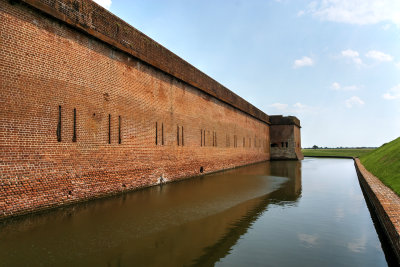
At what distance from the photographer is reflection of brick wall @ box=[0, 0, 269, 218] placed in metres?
5.41

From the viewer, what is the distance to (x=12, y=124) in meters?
5.37

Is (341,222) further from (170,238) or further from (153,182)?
(153,182)

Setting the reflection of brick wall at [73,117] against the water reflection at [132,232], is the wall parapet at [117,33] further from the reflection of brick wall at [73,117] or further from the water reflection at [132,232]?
the water reflection at [132,232]

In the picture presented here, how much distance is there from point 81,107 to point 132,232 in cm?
399

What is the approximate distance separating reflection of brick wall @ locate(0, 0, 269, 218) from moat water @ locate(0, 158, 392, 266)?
0.71 m

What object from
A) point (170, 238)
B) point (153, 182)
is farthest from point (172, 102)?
point (170, 238)

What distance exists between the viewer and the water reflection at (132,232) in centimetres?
340

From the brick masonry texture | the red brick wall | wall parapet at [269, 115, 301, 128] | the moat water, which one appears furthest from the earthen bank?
wall parapet at [269, 115, 301, 128]

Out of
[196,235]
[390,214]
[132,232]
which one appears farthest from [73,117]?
[390,214]

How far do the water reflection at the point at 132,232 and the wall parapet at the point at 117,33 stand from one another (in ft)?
14.9

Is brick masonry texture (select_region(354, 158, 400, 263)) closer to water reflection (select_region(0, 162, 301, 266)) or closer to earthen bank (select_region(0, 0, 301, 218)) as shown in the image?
water reflection (select_region(0, 162, 301, 266))

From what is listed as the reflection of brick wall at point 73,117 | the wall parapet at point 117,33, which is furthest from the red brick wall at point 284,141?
the reflection of brick wall at point 73,117

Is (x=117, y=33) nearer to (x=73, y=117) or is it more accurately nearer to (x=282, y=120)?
(x=73, y=117)

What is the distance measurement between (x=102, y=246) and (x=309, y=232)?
3.22 meters
